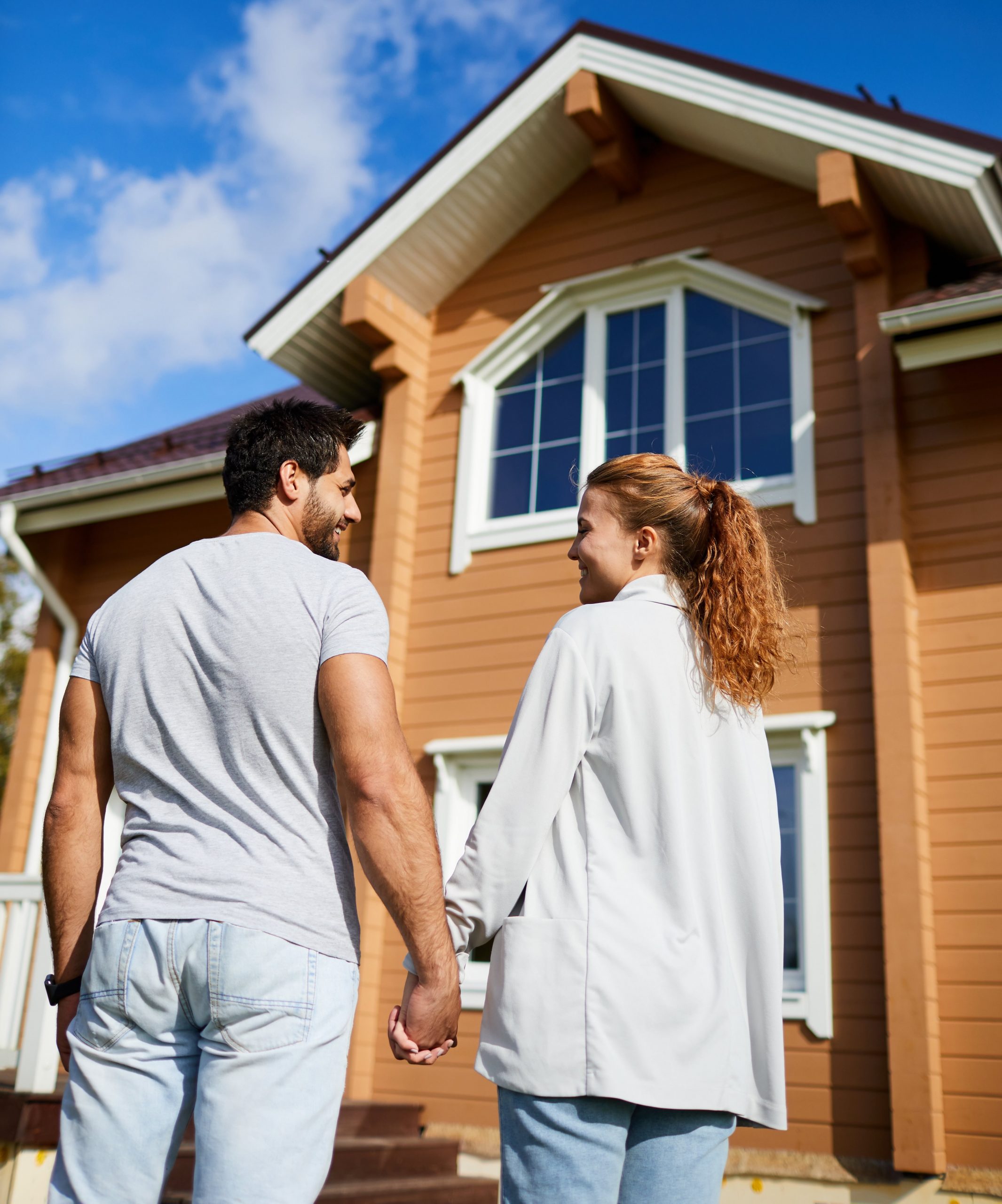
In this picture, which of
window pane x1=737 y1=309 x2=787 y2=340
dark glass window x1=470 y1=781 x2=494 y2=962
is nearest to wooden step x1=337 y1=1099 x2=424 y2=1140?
dark glass window x1=470 y1=781 x2=494 y2=962

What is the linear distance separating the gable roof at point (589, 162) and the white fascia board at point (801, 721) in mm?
2859

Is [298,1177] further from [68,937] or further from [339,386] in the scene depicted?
[339,386]

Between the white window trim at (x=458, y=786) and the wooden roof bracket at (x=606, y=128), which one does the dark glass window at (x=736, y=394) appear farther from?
the white window trim at (x=458, y=786)

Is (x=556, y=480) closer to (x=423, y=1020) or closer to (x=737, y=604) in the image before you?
(x=737, y=604)

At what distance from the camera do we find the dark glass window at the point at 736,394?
22.9ft

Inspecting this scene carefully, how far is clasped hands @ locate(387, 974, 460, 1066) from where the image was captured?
6.01 ft

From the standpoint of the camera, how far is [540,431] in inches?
313

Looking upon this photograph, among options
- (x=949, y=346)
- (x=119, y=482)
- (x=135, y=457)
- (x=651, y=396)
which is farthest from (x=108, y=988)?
(x=135, y=457)

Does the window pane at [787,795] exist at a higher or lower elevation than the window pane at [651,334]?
lower

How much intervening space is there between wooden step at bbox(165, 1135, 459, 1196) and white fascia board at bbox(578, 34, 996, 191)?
582 centimetres

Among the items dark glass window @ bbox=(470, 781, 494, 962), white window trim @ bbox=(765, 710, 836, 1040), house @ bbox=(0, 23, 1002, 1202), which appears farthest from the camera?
dark glass window @ bbox=(470, 781, 494, 962)

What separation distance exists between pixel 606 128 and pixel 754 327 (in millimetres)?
1735

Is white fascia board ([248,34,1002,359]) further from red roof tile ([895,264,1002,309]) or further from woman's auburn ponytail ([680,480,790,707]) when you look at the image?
woman's auburn ponytail ([680,480,790,707])

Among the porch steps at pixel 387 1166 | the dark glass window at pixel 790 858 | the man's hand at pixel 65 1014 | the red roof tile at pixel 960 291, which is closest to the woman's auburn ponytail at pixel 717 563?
the man's hand at pixel 65 1014
